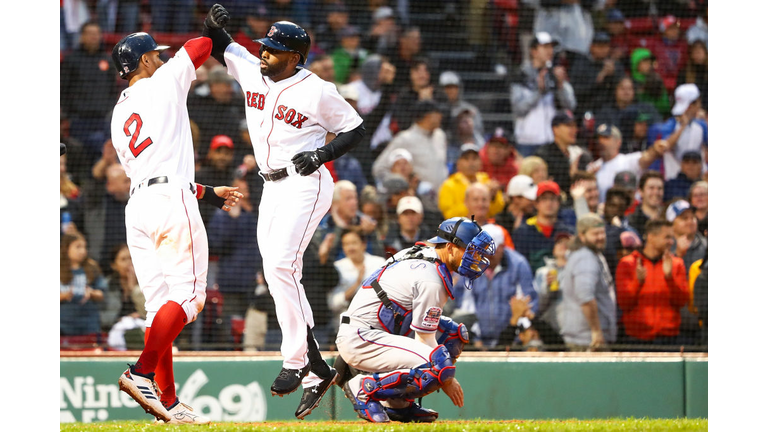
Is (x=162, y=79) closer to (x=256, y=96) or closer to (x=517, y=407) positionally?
(x=256, y=96)

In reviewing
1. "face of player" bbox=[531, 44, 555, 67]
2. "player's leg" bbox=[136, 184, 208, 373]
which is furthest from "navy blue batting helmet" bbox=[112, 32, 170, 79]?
"face of player" bbox=[531, 44, 555, 67]

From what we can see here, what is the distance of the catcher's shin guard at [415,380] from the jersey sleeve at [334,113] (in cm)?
146

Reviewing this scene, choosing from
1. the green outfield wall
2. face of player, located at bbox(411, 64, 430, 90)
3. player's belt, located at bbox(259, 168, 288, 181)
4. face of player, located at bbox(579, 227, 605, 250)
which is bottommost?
the green outfield wall

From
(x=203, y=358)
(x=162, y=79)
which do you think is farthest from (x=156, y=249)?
(x=203, y=358)

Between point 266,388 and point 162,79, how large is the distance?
3.47 m

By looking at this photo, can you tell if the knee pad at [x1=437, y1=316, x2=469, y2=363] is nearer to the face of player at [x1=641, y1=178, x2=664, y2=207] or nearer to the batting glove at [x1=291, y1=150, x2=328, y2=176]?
the batting glove at [x1=291, y1=150, x2=328, y2=176]

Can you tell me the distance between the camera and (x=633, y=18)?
13.4 meters

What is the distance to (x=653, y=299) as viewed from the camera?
29.5 ft

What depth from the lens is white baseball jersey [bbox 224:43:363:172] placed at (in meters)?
6.06

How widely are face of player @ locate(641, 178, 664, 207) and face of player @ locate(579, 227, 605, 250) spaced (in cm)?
94

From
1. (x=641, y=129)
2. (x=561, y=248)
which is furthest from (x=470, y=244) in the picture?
(x=641, y=129)

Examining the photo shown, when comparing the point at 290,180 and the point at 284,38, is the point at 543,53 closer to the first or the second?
the point at 284,38

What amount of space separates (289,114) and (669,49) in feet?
26.5

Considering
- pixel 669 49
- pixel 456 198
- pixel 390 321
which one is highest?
pixel 669 49
